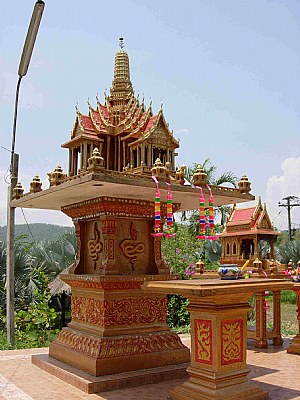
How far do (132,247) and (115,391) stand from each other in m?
2.42

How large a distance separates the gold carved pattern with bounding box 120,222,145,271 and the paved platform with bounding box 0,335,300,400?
2.15m

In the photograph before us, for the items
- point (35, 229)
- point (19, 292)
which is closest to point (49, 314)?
point (19, 292)

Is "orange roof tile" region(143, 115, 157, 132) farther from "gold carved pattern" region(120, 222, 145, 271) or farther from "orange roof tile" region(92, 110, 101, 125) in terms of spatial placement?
"gold carved pattern" region(120, 222, 145, 271)

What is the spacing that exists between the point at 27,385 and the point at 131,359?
1.63 m

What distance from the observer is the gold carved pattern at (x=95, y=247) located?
8.08m

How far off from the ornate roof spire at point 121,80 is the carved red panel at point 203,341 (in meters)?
5.13

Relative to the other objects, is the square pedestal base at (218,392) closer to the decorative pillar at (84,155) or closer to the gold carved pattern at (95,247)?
the gold carved pattern at (95,247)

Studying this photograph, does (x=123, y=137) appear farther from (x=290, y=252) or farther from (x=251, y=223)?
(x=290, y=252)

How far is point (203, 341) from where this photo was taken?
600cm

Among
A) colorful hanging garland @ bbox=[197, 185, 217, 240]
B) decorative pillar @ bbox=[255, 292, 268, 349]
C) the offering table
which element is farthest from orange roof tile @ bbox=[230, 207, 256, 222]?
the offering table

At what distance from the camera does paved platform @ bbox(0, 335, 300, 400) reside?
642 cm

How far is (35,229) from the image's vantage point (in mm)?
103625

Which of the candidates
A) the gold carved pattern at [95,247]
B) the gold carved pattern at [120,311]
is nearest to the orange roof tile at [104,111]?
the gold carved pattern at [95,247]

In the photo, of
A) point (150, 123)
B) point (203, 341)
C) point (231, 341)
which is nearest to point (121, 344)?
point (203, 341)
